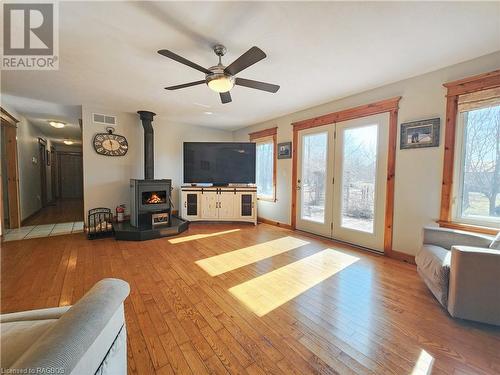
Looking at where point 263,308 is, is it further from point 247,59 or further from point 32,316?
point 247,59

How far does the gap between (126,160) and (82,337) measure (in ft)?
14.5

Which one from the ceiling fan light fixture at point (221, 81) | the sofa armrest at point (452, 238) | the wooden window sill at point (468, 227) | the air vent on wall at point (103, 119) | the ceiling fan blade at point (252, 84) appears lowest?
the sofa armrest at point (452, 238)

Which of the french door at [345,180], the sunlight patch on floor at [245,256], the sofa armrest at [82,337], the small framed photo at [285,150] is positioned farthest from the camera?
the small framed photo at [285,150]

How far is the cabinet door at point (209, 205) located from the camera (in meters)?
4.85

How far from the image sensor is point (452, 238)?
212cm

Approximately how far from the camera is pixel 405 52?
2154 mm

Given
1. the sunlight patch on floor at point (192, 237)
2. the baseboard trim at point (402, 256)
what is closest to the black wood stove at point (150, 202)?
the sunlight patch on floor at point (192, 237)

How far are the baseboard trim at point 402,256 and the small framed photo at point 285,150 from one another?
2411 mm

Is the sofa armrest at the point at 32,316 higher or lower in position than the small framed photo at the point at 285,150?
lower

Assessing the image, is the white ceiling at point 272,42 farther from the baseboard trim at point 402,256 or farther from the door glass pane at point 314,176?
the baseboard trim at point 402,256

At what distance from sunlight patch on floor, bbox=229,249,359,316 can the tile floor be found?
12.4ft

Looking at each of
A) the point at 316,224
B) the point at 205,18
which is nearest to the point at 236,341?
the point at 205,18

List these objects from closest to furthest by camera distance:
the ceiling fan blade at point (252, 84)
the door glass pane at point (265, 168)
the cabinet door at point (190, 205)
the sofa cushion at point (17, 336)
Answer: the sofa cushion at point (17, 336) → the ceiling fan blade at point (252, 84) → the cabinet door at point (190, 205) → the door glass pane at point (265, 168)

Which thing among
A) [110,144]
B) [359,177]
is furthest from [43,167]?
[359,177]
